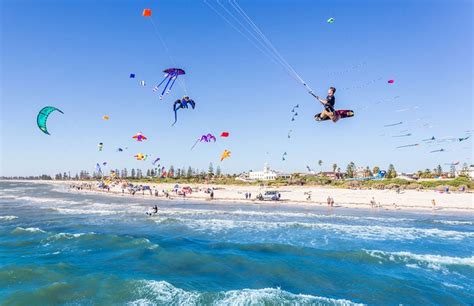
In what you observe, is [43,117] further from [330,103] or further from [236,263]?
[330,103]

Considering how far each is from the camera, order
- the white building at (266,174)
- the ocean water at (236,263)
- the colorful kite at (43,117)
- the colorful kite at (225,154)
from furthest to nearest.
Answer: the white building at (266,174) < the colorful kite at (225,154) < the colorful kite at (43,117) < the ocean water at (236,263)

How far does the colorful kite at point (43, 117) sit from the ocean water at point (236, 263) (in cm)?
603

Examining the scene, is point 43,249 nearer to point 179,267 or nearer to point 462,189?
point 179,267

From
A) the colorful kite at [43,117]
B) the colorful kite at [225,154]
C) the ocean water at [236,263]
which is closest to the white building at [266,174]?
the colorful kite at [225,154]

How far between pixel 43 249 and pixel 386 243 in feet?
58.8

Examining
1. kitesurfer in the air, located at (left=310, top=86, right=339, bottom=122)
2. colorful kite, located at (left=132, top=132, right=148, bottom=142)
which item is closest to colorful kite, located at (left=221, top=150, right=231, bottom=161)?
colorful kite, located at (left=132, top=132, right=148, bottom=142)

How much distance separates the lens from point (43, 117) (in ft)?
59.2

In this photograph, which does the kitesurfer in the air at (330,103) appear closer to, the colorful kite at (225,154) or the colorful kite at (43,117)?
the colorful kite at (43,117)

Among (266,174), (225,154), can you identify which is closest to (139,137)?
(225,154)

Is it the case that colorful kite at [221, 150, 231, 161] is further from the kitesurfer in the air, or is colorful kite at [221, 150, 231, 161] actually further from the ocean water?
the kitesurfer in the air

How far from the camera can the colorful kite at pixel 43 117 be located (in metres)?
17.6

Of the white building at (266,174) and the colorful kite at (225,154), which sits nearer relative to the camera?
the colorful kite at (225,154)

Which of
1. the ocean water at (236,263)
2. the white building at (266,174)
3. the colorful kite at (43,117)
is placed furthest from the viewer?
the white building at (266,174)

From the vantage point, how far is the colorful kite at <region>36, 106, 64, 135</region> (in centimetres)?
A: 1756
